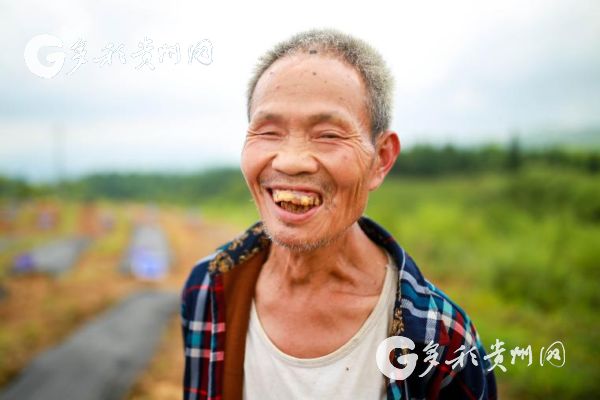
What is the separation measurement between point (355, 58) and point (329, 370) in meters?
1.24

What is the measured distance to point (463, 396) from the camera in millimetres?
1600

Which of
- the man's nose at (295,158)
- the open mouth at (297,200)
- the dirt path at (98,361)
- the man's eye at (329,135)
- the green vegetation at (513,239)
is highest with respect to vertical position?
the man's eye at (329,135)

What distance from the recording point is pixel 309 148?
150cm

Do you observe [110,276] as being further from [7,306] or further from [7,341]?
[7,341]

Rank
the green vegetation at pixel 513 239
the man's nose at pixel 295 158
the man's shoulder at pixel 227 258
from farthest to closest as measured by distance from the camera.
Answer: the green vegetation at pixel 513 239 → the man's shoulder at pixel 227 258 → the man's nose at pixel 295 158

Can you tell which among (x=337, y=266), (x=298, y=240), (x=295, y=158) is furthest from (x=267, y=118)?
(x=337, y=266)

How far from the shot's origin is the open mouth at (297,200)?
1.51 meters

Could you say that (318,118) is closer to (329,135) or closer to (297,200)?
(329,135)

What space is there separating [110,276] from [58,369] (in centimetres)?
476

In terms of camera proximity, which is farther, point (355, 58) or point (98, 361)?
point (98, 361)

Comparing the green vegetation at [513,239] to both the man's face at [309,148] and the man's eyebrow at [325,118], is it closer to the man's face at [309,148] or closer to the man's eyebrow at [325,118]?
the man's face at [309,148]

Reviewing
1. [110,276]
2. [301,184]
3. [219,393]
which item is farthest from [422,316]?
[110,276]

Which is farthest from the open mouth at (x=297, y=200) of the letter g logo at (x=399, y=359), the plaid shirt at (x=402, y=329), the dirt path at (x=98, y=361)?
the dirt path at (x=98, y=361)

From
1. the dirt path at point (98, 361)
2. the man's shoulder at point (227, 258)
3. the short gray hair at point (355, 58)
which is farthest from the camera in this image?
the dirt path at point (98, 361)
